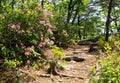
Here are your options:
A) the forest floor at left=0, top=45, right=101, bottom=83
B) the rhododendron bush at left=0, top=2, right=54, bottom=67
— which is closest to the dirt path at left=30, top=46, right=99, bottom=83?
the forest floor at left=0, top=45, right=101, bottom=83

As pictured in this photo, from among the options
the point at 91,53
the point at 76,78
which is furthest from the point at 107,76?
the point at 91,53

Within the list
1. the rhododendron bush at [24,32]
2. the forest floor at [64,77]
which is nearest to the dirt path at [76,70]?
the forest floor at [64,77]

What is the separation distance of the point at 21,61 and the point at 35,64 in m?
0.74

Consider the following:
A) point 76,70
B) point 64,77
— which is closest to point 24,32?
point 64,77

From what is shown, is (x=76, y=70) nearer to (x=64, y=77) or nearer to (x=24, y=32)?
(x=64, y=77)

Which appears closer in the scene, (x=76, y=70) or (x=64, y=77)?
(x=64, y=77)

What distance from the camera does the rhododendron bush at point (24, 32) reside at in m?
8.48

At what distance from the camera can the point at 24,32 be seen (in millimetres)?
8898

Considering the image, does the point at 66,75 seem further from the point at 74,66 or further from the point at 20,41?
the point at 20,41

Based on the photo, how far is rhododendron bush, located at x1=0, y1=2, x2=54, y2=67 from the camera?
8.48m

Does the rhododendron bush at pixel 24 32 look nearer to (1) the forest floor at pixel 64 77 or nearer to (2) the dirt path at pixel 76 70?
(1) the forest floor at pixel 64 77

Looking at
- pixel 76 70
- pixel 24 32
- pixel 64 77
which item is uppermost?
pixel 24 32

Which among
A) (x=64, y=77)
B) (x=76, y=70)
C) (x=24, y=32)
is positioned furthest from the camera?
(x=76, y=70)

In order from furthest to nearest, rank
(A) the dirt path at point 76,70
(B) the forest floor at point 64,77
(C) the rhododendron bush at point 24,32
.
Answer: (C) the rhododendron bush at point 24,32 < (A) the dirt path at point 76,70 < (B) the forest floor at point 64,77
